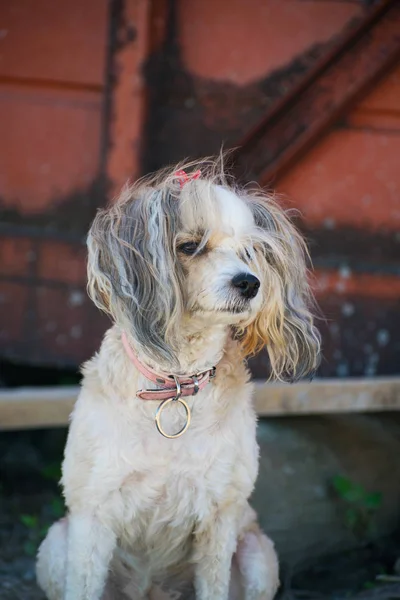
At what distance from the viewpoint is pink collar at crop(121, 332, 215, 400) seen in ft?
7.72

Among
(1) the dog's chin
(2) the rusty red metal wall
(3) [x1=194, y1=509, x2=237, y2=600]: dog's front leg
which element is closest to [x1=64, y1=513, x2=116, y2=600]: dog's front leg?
(3) [x1=194, y1=509, x2=237, y2=600]: dog's front leg

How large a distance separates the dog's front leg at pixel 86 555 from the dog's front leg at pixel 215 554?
0.89 ft

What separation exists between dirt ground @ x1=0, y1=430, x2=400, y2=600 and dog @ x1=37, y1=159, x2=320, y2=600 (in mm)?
749

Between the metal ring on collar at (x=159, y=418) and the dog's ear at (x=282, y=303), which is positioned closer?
the metal ring on collar at (x=159, y=418)

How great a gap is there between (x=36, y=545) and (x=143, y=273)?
1.69 meters

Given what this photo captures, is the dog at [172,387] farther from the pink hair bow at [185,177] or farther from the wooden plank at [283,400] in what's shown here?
the wooden plank at [283,400]

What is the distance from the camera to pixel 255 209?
2545 mm

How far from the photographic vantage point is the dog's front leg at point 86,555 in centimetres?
233

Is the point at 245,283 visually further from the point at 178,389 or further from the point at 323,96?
the point at 323,96

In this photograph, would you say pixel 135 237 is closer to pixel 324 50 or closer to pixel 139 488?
pixel 139 488

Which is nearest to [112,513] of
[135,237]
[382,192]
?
[135,237]

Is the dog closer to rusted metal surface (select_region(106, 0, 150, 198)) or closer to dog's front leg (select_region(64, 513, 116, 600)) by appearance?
dog's front leg (select_region(64, 513, 116, 600))

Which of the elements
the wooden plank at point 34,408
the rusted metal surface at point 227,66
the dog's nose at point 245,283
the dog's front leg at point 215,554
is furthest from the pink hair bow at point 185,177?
the rusted metal surface at point 227,66

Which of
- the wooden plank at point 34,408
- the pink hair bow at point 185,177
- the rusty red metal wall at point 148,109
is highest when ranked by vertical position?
the rusty red metal wall at point 148,109
